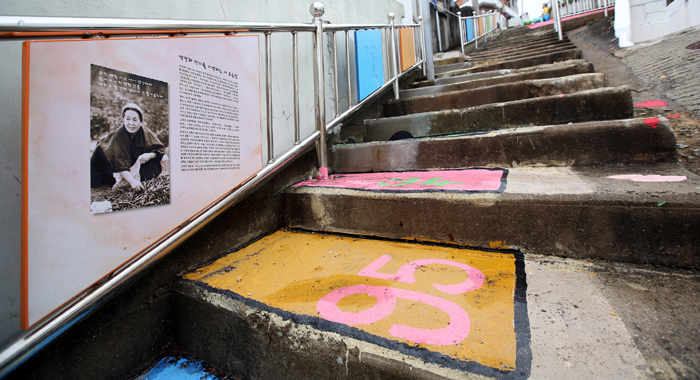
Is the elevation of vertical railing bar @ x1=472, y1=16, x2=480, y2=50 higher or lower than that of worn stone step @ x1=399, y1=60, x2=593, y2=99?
higher

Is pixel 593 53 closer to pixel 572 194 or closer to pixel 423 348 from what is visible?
pixel 572 194

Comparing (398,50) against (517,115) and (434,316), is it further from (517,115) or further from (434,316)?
(434,316)

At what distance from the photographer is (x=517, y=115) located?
2.13 metres

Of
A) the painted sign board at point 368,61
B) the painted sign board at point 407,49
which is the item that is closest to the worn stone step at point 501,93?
the painted sign board at point 368,61

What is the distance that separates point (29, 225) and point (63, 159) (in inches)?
7.0

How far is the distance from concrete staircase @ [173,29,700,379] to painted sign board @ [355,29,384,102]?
83cm

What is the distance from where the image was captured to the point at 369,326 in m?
0.81

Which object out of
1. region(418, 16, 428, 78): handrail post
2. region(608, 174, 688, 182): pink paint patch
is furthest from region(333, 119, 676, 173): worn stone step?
region(418, 16, 428, 78): handrail post

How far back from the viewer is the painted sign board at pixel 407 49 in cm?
352

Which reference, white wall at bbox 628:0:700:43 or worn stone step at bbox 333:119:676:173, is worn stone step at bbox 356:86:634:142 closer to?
worn stone step at bbox 333:119:676:173

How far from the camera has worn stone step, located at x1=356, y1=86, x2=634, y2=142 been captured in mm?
1809

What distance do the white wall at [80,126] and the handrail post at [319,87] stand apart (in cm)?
18

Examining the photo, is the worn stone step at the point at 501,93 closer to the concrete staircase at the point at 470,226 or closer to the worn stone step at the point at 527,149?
the concrete staircase at the point at 470,226

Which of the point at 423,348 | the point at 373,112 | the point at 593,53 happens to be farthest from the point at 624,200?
the point at 593,53
